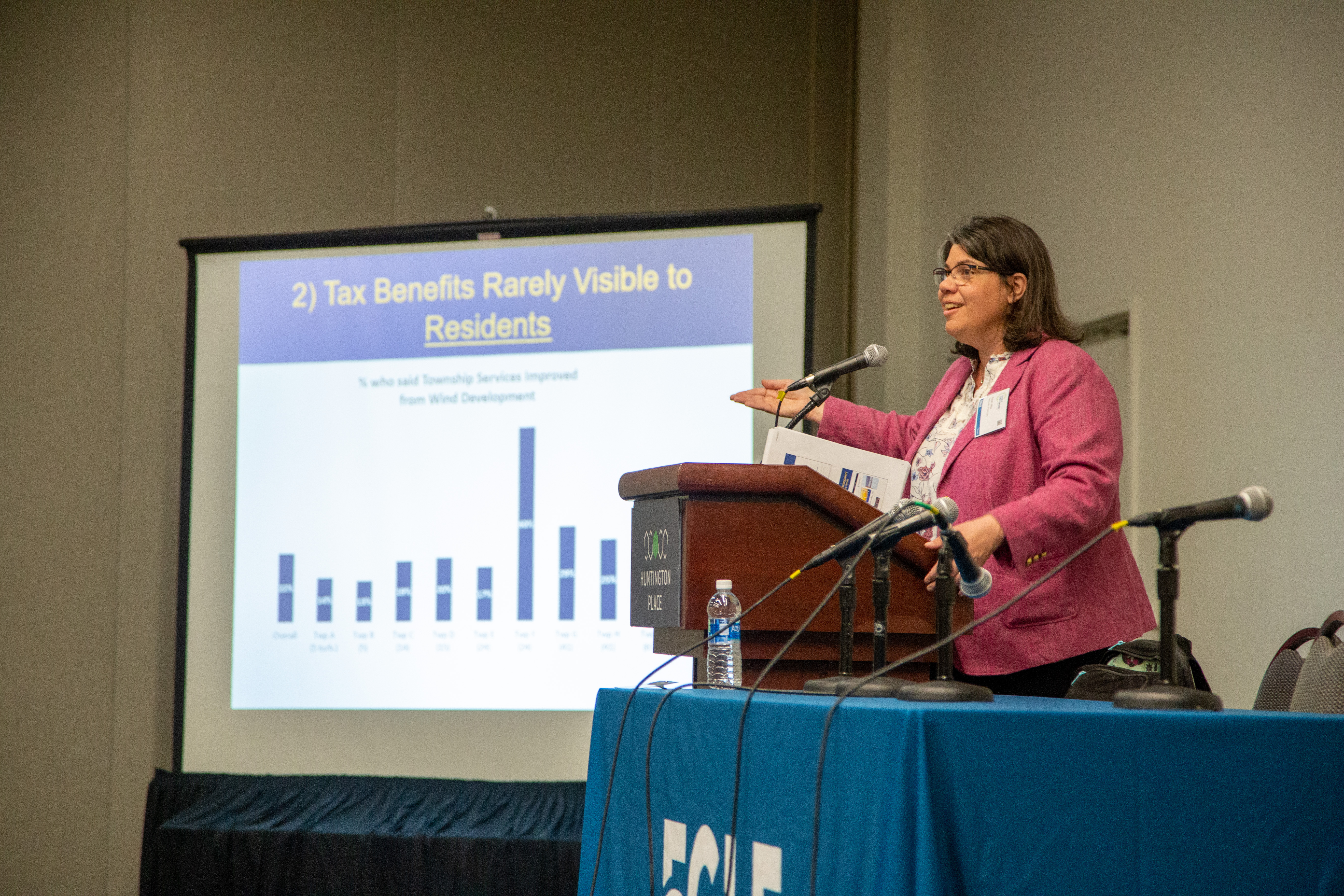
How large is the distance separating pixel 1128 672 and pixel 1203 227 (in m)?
1.50

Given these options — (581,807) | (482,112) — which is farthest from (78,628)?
(482,112)

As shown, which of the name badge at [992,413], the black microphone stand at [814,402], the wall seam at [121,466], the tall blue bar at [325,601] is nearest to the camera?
the name badge at [992,413]

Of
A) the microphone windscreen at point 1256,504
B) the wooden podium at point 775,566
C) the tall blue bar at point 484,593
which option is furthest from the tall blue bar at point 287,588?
the microphone windscreen at point 1256,504

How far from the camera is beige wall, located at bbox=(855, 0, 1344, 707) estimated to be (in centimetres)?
224

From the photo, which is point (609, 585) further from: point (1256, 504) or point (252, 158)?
point (1256, 504)

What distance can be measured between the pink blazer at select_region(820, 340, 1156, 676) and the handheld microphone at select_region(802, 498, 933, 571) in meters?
0.26

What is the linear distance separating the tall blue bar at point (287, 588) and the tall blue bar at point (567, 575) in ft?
2.76

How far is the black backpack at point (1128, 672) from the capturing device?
59.3 inches

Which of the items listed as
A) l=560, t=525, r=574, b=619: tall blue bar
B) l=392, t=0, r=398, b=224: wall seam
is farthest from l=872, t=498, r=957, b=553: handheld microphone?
l=392, t=0, r=398, b=224: wall seam

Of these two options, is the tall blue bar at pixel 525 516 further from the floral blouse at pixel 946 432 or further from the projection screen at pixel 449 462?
the floral blouse at pixel 946 432

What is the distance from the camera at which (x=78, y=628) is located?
398 centimetres

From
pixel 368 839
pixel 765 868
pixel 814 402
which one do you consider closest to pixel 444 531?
pixel 368 839

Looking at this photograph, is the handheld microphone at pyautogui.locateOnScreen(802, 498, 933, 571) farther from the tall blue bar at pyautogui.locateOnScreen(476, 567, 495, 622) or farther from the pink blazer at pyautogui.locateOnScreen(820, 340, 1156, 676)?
the tall blue bar at pyautogui.locateOnScreen(476, 567, 495, 622)

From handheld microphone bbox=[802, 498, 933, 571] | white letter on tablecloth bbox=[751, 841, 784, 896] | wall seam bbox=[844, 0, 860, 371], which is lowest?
white letter on tablecloth bbox=[751, 841, 784, 896]
